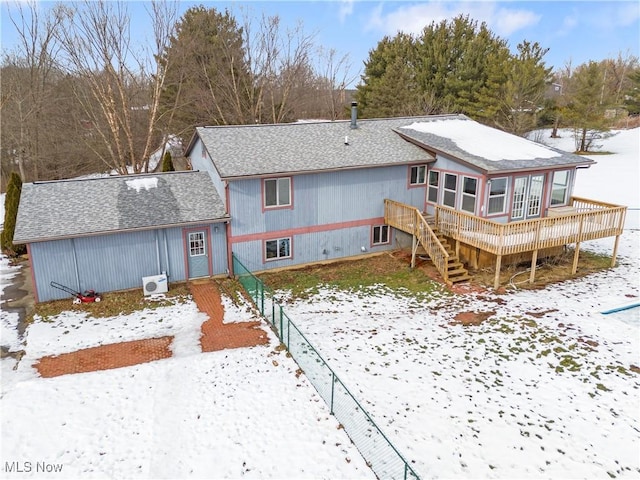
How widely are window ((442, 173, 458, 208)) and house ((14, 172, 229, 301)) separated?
9584 mm

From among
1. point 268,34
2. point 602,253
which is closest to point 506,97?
point 268,34

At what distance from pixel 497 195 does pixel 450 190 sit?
6.55 feet

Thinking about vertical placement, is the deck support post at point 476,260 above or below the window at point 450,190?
below

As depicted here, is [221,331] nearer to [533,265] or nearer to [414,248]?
[414,248]

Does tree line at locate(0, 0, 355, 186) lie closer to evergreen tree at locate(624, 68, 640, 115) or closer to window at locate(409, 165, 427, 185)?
window at locate(409, 165, 427, 185)

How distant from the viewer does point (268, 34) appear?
3934cm

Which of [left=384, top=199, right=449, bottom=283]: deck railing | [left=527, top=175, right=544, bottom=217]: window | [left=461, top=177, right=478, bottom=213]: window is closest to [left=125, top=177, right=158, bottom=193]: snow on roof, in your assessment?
[left=384, top=199, right=449, bottom=283]: deck railing

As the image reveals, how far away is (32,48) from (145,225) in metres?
28.2

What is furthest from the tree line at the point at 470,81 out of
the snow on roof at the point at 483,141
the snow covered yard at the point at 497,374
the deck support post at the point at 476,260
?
the snow covered yard at the point at 497,374

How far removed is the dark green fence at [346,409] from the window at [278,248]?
12.6 feet

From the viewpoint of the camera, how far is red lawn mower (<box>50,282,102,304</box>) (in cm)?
1625

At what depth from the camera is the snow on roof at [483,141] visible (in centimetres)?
1928

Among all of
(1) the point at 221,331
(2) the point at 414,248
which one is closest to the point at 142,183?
(1) the point at 221,331

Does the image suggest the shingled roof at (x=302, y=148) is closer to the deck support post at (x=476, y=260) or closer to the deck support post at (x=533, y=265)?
the deck support post at (x=476, y=260)
